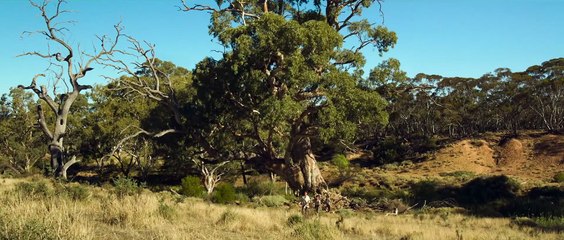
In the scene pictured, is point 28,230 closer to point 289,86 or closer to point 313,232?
point 313,232

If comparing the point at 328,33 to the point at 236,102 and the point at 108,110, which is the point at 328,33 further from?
the point at 108,110

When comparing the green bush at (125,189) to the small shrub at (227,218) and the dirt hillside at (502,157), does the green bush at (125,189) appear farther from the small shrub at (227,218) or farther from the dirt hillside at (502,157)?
the dirt hillside at (502,157)

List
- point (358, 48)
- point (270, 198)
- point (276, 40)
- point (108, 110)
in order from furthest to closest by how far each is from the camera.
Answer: point (108, 110) < point (270, 198) < point (358, 48) < point (276, 40)

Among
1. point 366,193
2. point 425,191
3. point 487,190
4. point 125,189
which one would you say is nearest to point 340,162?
point 425,191

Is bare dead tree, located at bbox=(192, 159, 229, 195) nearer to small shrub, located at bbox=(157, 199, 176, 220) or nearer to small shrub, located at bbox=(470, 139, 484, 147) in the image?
small shrub, located at bbox=(157, 199, 176, 220)

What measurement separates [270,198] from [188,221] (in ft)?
46.2

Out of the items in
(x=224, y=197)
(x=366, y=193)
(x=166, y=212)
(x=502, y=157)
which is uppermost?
(x=502, y=157)

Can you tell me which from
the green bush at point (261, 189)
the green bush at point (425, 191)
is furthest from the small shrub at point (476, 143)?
the green bush at point (261, 189)

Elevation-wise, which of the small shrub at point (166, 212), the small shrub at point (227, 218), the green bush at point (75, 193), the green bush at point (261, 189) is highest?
the green bush at point (75, 193)

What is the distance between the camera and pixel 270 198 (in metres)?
23.2

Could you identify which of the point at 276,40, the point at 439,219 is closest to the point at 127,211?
the point at 276,40

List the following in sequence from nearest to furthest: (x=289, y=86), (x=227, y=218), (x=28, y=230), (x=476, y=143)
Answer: (x=28, y=230) < (x=227, y=218) < (x=289, y=86) < (x=476, y=143)

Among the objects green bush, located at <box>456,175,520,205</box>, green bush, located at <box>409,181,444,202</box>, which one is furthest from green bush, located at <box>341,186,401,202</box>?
green bush, located at <box>456,175,520,205</box>

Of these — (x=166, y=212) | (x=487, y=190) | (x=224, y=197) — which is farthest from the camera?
(x=487, y=190)
